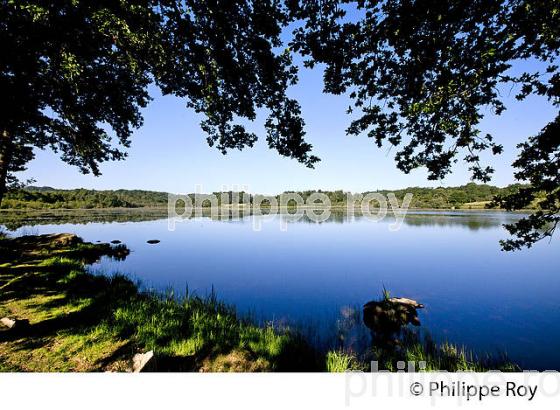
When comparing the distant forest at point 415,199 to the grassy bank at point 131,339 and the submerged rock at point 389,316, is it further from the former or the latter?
the submerged rock at point 389,316

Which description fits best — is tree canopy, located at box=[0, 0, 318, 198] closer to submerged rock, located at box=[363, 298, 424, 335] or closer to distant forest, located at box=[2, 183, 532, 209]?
submerged rock, located at box=[363, 298, 424, 335]

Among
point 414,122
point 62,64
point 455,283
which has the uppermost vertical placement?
point 62,64

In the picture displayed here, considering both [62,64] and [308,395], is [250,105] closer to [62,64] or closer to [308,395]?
[62,64]

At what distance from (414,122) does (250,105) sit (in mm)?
5120

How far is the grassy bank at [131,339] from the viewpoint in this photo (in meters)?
5.09

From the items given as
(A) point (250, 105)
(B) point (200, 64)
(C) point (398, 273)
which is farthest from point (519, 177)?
(C) point (398, 273)

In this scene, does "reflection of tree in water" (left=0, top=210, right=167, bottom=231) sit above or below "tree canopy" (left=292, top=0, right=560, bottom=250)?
below

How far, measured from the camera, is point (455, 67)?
18.7 ft

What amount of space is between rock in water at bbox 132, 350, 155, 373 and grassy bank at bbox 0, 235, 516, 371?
0.93ft

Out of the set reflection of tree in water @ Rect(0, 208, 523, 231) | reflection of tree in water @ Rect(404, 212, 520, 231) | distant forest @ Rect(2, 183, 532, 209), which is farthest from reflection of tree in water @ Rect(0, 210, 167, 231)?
reflection of tree in water @ Rect(404, 212, 520, 231)

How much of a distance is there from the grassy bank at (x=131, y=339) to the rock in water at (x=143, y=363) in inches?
11.1

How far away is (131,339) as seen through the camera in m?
5.86

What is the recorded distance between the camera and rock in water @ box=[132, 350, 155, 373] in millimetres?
4434

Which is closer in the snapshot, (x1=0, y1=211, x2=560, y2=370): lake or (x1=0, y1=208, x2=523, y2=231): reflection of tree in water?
(x1=0, y1=211, x2=560, y2=370): lake
